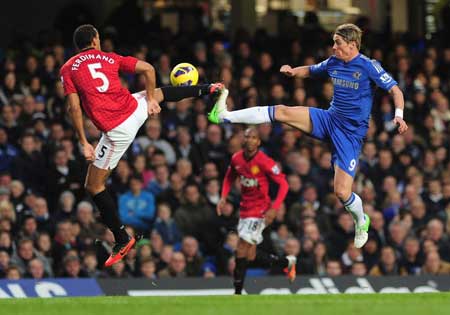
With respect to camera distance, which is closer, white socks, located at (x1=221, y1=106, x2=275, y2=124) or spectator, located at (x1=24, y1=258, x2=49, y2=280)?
white socks, located at (x1=221, y1=106, x2=275, y2=124)

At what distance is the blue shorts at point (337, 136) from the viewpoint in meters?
15.1

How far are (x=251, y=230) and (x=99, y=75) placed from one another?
3.83 m

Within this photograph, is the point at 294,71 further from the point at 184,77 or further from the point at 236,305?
the point at 236,305

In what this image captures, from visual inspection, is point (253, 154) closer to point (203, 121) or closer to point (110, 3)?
point (203, 121)

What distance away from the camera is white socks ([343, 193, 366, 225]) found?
1541 cm

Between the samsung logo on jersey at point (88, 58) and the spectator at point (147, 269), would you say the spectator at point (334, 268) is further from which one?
the samsung logo on jersey at point (88, 58)

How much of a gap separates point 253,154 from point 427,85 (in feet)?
21.1

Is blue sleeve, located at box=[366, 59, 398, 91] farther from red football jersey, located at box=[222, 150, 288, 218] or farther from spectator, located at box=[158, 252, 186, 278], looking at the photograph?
spectator, located at box=[158, 252, 186, 278]

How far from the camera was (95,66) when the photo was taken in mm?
14672

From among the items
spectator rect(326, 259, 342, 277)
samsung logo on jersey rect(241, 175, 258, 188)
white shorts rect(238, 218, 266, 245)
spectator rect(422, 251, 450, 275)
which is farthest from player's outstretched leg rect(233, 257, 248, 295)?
spectator rect(422, 251, 450, 275)

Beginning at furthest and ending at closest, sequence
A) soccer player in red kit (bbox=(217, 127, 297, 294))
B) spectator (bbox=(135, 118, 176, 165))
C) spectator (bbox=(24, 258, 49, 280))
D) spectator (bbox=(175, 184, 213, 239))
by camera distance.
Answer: spectator (bbox=(135, 118, 176, 165)), spectator (bbox=(175, 184, 213, 239)), spectator (bbox=(24, 258, 49, 280)), soccer player in red kit (bbox=(217, 127, 297, 294))

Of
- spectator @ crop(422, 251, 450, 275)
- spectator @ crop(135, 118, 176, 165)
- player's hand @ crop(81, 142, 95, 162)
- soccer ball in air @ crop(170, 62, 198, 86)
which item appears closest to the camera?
player's hand @ crop(81, 142, 95, 162)

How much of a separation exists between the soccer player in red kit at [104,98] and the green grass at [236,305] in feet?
4.74

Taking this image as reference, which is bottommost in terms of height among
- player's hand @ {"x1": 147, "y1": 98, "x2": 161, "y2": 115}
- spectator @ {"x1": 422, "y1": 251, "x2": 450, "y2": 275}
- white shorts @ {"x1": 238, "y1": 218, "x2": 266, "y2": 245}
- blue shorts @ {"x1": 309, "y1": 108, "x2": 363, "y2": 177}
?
spectator @ {"x1": 422, "y1": 251, "x2": 450, "y2": 275}
